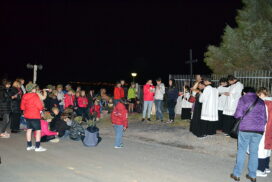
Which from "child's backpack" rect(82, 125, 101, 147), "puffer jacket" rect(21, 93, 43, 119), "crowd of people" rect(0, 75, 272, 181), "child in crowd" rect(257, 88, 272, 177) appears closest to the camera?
"crowd of people" rect(0, 75, 272, 181)

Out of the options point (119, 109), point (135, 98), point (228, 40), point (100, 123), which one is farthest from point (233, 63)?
point (119, 109)

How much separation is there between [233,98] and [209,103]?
801 millimetres

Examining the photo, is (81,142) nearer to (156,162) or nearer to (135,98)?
(156,162)

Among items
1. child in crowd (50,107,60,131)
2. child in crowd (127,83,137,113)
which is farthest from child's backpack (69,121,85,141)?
child in crowd (127,83,137,113)

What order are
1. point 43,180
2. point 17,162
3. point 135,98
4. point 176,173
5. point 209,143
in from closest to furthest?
point 43,180 < point 176,173 < point 17,162 < point 209,143 < point 135,98

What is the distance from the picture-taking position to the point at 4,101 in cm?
1130

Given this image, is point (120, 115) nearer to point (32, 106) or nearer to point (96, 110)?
point (32, 106)

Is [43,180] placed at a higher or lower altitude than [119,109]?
lower

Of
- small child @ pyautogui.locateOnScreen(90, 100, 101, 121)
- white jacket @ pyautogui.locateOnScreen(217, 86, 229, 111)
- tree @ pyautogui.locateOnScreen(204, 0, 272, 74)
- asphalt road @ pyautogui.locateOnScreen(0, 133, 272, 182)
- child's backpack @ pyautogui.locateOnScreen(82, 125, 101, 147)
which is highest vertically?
tree @ pyautogui.locateOnScreen(204, 0, 272, 74)

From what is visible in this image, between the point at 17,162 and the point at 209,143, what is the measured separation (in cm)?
563

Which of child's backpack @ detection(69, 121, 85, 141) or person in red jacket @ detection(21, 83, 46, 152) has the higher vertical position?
person in red jacket @ detection(21, 83, 46, 152)

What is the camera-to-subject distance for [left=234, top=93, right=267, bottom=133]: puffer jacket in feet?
20.4

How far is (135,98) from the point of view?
17.9 m

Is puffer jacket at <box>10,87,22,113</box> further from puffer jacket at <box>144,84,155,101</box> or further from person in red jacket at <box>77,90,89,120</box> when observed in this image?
puffer jacket at <box>144,84,155,101</box>
